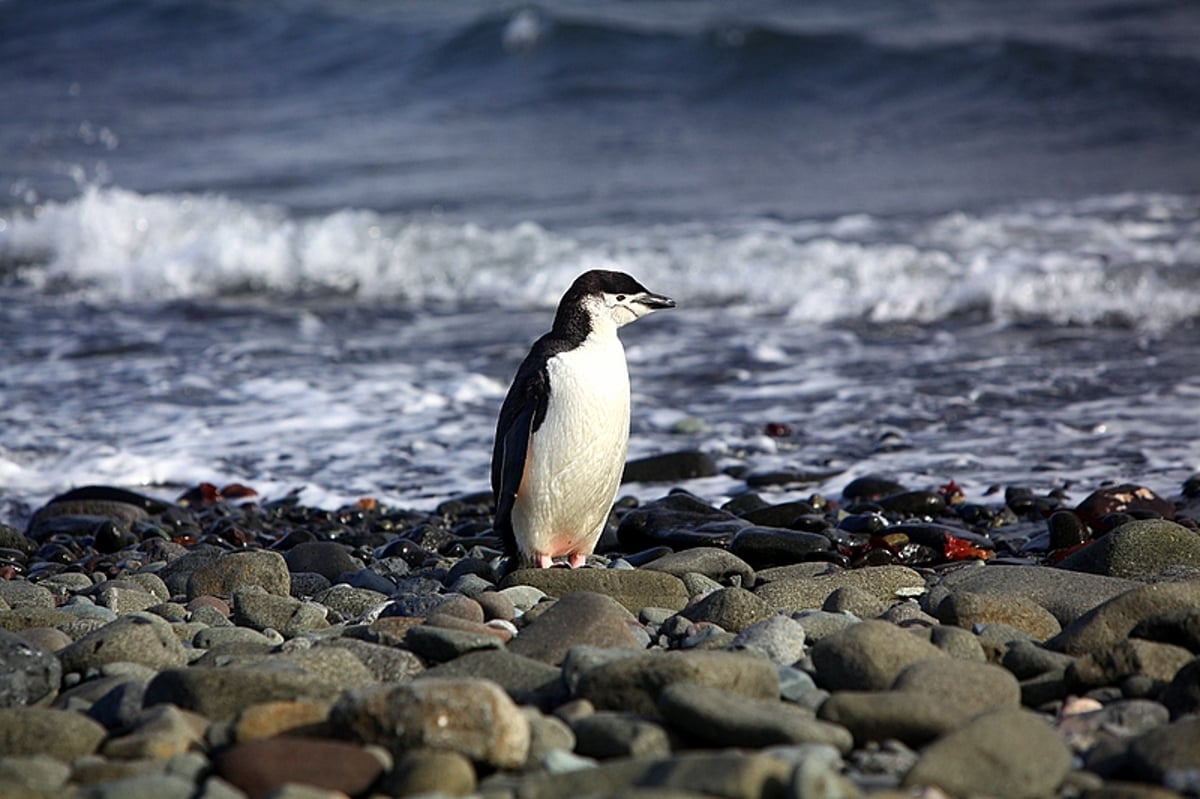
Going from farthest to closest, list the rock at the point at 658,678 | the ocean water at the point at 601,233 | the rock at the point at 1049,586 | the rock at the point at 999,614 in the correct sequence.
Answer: the ocean water at the point at 601,233, the rock at the point at 1049,586, the rock at the point at 999,614, the rock at the point at 658,678

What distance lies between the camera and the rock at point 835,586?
4887 millimetres

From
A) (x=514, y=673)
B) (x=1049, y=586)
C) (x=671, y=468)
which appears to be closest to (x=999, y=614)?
(x=1049, y=586)

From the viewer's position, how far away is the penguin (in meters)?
5.39

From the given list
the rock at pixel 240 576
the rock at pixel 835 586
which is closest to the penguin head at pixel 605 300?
the rock at pixel 835 586

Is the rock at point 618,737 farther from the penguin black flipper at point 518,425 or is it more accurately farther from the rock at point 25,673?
the penguin black flipper at point 518,425

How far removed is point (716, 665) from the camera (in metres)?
3.52

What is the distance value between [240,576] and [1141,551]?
3287 millimetres

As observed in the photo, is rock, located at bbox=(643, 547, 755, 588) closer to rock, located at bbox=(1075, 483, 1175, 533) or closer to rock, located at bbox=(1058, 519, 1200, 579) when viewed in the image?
rock, located at bbox=(1058, 519, 1200, 579)

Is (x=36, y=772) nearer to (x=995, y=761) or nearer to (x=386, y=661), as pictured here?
(x=386, y=661)

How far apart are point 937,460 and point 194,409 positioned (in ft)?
15.5

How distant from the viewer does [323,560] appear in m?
5.73

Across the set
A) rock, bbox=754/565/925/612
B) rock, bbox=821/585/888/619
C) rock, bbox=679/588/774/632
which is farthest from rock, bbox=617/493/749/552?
rock, bbox=679/588/774/632

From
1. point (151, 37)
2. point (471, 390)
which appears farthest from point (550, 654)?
point (151, 37)

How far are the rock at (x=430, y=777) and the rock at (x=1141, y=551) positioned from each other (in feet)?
9.88
